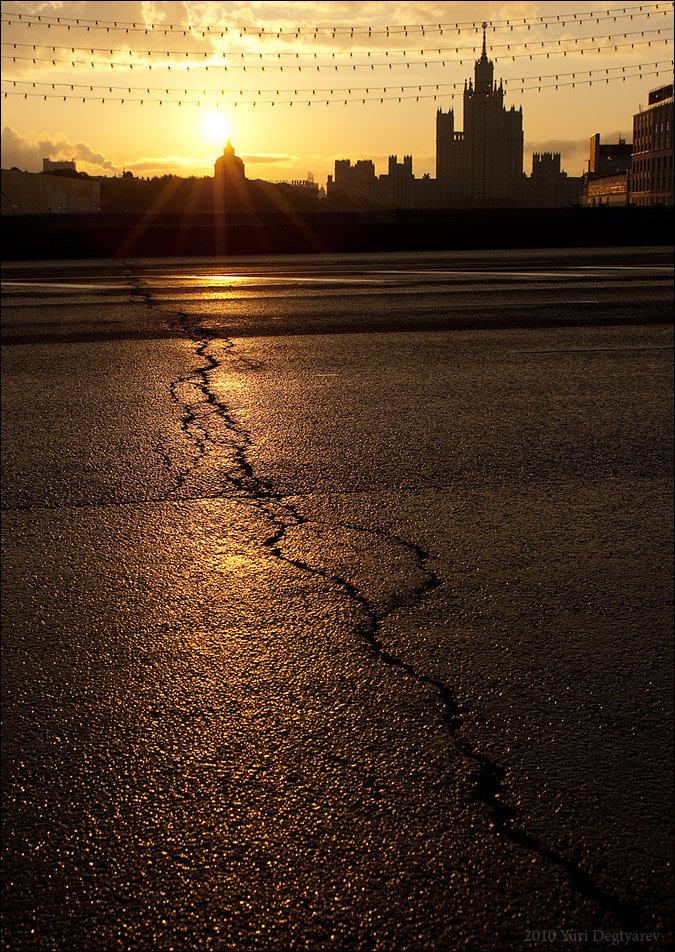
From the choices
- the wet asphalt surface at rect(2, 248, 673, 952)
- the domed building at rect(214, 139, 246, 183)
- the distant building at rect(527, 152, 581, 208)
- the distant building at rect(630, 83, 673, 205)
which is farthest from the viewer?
the distant building at rect(527, 152, 581, 208)

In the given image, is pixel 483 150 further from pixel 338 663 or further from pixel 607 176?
pixel 338 663

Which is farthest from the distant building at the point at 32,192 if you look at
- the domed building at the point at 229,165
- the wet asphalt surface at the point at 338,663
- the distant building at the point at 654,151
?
the wet asphalt surface at the point at 338,663

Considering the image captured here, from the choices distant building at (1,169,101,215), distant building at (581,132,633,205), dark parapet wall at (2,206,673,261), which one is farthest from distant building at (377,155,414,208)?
dark parapet wall at (2,206,673,261)

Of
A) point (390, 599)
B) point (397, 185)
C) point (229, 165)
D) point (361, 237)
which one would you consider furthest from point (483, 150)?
point (390, 599)

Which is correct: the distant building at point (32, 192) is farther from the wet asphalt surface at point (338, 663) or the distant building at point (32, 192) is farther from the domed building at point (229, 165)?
the wet asphalt surface at point (338, 663)

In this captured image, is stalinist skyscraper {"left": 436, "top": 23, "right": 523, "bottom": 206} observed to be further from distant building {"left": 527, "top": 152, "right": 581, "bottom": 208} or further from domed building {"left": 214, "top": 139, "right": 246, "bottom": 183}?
domed building {"left": 214, "top": 139, "right": 246, "bottom": 183}
